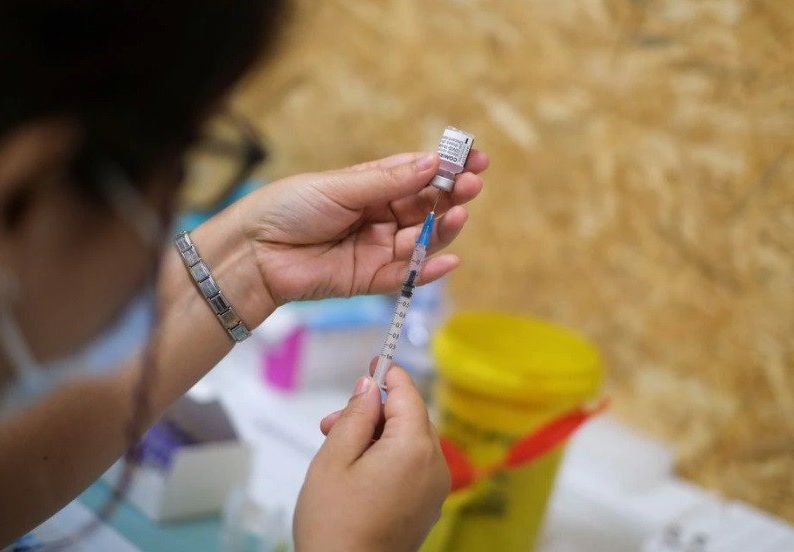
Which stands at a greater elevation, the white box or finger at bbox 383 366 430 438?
finger at bbox 383 366 430 438

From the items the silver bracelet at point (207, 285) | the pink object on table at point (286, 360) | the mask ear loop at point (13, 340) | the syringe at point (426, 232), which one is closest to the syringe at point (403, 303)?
the syringe at point (426, 232)

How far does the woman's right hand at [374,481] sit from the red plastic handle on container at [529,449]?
21 cm

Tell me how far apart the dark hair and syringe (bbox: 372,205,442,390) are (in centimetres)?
33

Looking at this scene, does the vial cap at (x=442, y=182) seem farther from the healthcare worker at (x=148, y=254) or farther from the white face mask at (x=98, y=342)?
the white face mask at (x=98, y=342)

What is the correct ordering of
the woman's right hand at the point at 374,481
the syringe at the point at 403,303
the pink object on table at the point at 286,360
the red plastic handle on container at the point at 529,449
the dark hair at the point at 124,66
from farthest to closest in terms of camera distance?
the pink object on table at the point at 286,360
the red plastic handle on container at the point at 529,449
the syringe at the point at 403,303
the woman's right hand at the point at 374,481
the dark hair at the point at 124,66

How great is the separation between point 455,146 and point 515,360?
430mm

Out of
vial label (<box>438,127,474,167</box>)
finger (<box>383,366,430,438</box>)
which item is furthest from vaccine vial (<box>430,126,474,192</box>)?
finger (<box>383,366,430,438</box>)

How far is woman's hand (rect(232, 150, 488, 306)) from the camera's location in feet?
2.47

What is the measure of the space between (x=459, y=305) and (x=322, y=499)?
911 mm

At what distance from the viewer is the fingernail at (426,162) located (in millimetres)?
724

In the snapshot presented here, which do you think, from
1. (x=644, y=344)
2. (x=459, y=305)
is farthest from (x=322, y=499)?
(x=459, y=305)

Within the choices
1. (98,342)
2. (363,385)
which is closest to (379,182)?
(363,385)

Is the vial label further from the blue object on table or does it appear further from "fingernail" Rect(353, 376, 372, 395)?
the blue object on table

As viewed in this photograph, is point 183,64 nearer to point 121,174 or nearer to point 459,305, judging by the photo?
point 121,174
